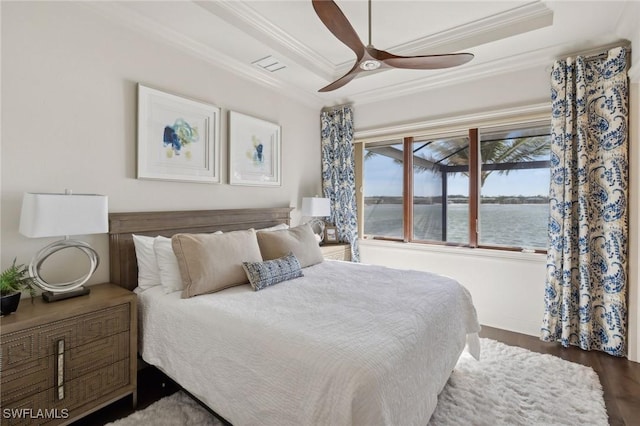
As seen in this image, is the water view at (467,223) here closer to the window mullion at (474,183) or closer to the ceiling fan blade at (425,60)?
the window mullion at (474,183)

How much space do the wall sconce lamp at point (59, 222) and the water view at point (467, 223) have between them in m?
3.19

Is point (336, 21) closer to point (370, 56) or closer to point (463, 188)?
point (370, 56)

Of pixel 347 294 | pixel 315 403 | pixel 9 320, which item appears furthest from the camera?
pixel 347 294

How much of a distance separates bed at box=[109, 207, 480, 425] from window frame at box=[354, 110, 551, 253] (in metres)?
1.37

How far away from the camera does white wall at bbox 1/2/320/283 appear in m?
1.91

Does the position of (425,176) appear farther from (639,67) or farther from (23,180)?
(23,180)

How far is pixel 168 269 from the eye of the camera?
7.15 feet

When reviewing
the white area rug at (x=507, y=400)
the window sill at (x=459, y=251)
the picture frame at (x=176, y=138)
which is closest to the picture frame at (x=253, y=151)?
the picture frame at (x=176, y=138)

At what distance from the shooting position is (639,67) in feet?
7.52

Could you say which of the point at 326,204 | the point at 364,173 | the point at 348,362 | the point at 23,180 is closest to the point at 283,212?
the point at 326,204

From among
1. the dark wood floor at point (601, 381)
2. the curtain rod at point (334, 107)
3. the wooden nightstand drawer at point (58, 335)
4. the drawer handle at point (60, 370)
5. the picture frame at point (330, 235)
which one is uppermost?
the curtain rod at point (334, 107)

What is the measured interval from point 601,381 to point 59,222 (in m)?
3.77

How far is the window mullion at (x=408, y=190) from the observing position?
3967mm

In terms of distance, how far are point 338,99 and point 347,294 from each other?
3018 mm
